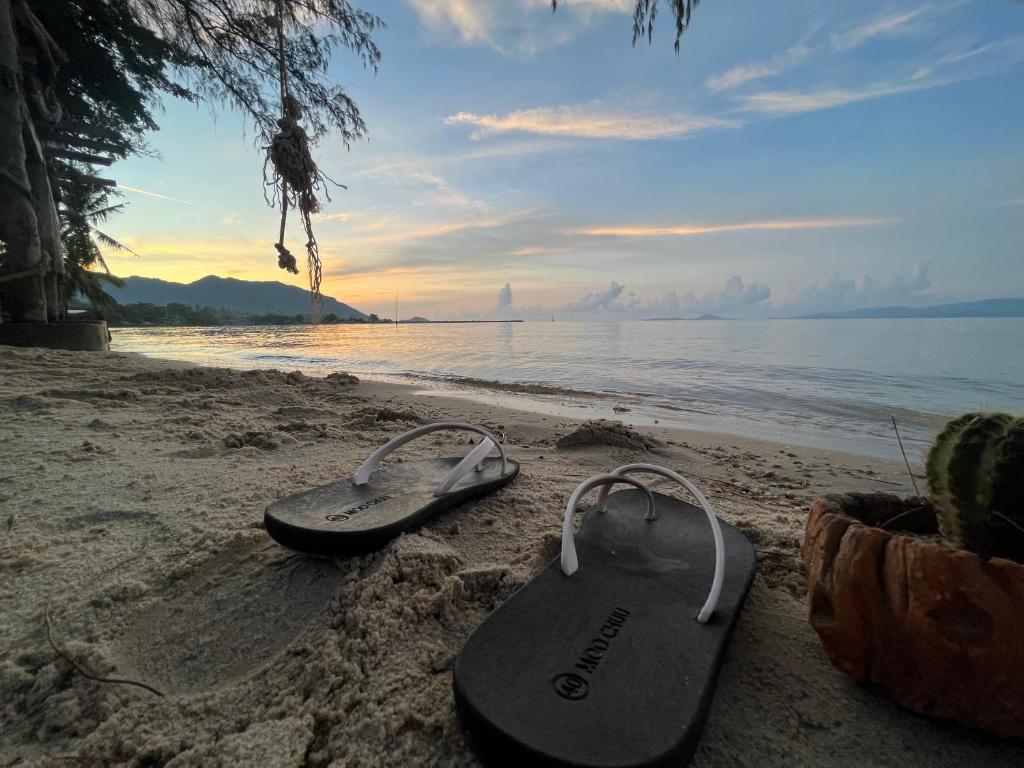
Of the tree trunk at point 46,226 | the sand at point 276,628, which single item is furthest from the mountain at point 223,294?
the sand at point 276,628

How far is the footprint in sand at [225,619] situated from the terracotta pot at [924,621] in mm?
1260

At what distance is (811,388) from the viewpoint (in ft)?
25.9

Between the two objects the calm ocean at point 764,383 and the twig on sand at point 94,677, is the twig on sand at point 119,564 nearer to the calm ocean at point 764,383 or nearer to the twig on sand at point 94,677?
the twig on sand at point 94,677

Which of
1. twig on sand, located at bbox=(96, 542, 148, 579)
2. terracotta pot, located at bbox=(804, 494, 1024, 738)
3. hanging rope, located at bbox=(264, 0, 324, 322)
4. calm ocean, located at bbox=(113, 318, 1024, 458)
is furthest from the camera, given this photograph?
calm ocean, located at bbox=(113, 318, 1024, 458)

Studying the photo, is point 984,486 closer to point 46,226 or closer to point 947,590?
point 947,590

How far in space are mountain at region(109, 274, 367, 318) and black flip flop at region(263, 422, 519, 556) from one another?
136475 millimetres

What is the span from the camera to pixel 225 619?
4.14 ft

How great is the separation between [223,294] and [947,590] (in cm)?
17593

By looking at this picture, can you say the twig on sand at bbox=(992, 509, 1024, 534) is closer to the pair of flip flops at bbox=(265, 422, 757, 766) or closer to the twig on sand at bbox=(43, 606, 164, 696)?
the pair of flip flops at bbox=(265, 422, 757, 766)

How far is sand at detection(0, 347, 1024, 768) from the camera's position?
87 centimetres

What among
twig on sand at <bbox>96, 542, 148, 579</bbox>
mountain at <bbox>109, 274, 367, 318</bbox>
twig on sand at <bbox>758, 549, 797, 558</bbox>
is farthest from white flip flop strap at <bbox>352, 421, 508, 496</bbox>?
mountain at <bbox>109, 274, 367, 318</bbox>

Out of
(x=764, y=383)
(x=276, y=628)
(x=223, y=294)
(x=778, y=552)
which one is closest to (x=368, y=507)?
(x=276, y=628)

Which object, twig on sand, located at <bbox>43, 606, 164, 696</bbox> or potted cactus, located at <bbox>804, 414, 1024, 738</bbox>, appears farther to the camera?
twig on sand, located at <bbox>43, 606, 164, 696</bbox>

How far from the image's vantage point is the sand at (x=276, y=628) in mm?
874
